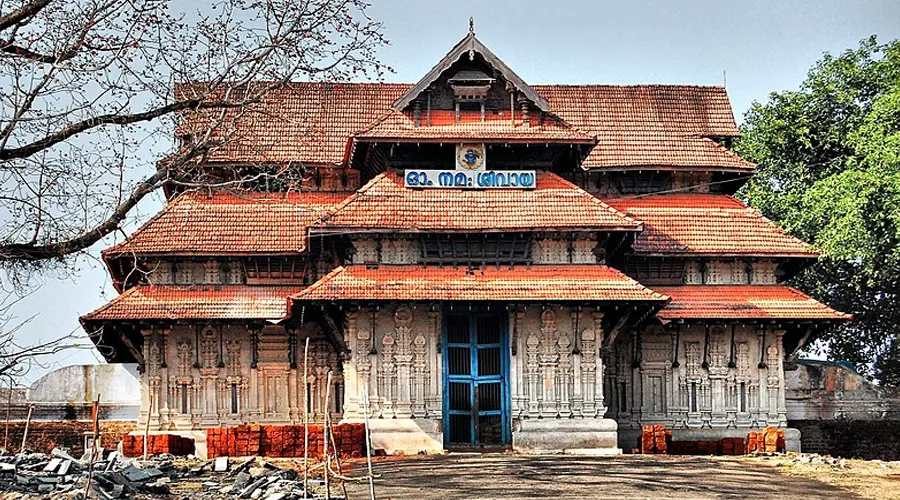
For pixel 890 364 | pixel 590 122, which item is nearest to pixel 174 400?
pixel 590 122

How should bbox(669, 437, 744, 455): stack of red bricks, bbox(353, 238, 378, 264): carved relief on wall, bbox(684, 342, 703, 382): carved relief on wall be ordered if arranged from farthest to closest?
bbox(684, 342, 703, 382): carved relief on wall, bbox(669, 437, 744, 455): stack of red bricks, bbox(353, 238, 378, 264): carved relief on wall

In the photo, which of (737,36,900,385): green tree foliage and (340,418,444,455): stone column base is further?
(737,36,900,385): green tree foliage

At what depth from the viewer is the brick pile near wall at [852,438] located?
33406 millimetres

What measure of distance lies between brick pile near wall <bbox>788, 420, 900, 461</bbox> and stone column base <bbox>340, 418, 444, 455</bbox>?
11.0m

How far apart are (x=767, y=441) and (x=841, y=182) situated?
43.9 ft

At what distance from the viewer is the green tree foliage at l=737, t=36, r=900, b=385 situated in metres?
37.8

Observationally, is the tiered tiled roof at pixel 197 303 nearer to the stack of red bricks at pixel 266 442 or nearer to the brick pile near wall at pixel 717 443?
the stack of red bricks at pixel 266 442

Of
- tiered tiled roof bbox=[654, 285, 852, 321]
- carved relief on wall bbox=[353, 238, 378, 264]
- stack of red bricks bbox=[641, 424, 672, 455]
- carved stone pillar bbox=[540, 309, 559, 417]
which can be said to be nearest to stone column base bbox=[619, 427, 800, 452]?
stack of red bricks bbox=[641, 424, 672, 455]

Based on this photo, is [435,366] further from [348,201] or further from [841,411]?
[841,411]

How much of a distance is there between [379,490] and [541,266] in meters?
8.92

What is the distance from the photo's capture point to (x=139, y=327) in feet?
91.9

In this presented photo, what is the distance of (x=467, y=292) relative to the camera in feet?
85.9

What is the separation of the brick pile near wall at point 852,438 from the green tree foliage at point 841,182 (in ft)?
18.2

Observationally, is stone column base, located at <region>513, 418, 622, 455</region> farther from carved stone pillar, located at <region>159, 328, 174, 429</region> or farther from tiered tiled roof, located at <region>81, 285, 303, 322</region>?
carved stone pillar, located at <region>159, 328, 174, 429</region>
